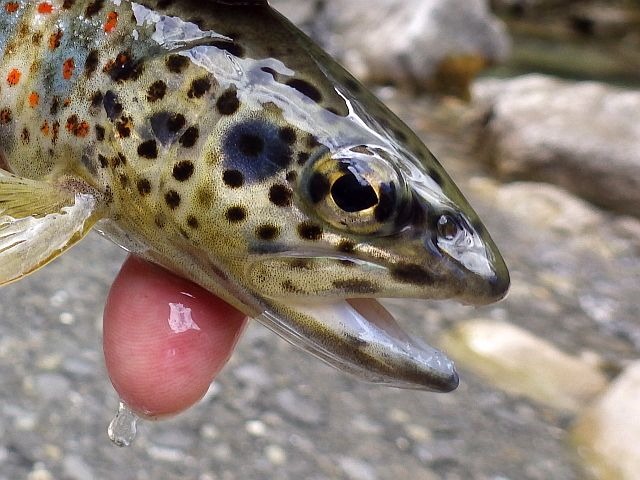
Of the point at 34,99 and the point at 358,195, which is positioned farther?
the point at 34,99

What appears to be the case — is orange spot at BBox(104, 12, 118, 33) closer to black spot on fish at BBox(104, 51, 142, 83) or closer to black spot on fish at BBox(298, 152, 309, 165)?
black spot on fish at BBox(104, 51, 142, 83)

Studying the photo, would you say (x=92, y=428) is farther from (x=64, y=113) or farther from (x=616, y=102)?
(x=616, y=102)

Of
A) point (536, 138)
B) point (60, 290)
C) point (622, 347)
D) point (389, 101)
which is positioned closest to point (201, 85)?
point (60, 290)

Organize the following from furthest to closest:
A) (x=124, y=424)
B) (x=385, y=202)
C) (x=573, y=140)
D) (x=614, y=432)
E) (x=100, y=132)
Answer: (x=573, y=140)
(x=614, y=432)
(x=124, y=424)
(x=100, y=132)
(x=385, y=202)

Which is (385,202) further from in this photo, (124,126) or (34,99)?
(34,99)

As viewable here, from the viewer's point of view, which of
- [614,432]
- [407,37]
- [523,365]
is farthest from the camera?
[407,37]

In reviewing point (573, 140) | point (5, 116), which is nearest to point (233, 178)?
point (5, 116)
